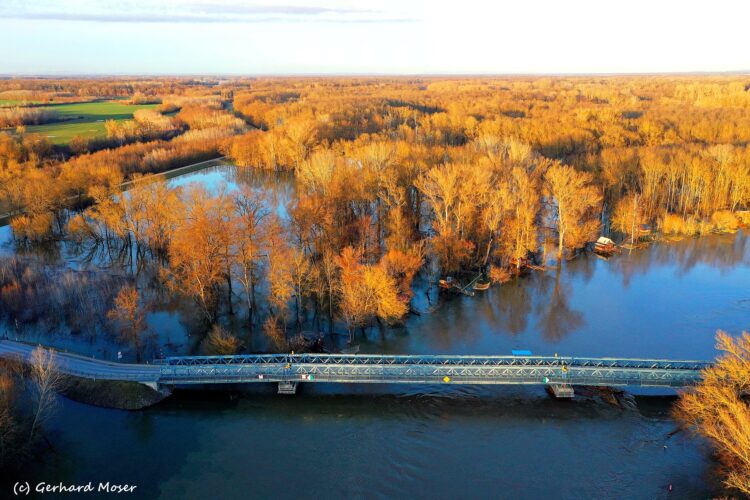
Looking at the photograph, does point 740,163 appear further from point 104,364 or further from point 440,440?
point 104,364

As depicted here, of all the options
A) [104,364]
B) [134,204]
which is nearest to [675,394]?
[104,364]

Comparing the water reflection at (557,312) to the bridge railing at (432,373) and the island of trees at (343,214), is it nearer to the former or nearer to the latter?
the island of trees at (343,214)

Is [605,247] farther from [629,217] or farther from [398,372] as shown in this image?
[398,372]

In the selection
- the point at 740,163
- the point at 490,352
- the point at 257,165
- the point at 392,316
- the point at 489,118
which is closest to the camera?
the point at 490,352

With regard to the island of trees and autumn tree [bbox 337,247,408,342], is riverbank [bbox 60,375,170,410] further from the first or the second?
autumn tree [bbox 337,247,408,342]

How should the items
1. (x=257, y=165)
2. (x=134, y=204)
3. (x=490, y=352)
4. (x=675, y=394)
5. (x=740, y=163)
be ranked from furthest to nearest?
(x=257, y=165)
(x=740, y=163)
(x=134, y=204)
(x=490, y=352)
(x=675, y=394)

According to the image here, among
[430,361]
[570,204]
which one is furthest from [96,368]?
[570,204]
